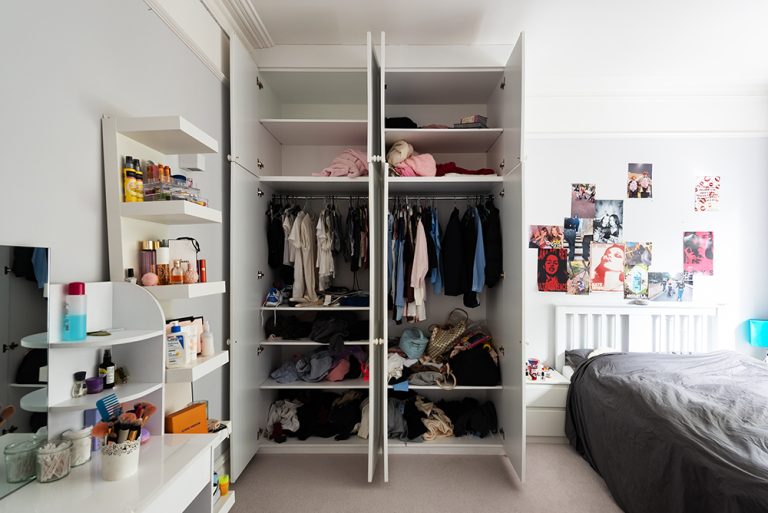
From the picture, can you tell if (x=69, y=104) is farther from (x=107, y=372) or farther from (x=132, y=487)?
(x=132, y=487)

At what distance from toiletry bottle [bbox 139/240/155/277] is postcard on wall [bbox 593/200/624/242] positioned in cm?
326

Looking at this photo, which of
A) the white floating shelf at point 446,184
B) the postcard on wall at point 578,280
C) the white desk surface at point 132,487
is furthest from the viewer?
the postcard on wall at point 578,280

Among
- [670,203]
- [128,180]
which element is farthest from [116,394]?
[670,203]

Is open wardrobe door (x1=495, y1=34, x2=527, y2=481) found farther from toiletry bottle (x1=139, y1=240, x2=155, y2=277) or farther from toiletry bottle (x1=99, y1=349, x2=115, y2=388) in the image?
toiletry bottle (x1=99, y1=349, x2=115, y2=388)

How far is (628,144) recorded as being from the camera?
3.18m

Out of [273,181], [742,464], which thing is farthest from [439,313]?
[742,464]

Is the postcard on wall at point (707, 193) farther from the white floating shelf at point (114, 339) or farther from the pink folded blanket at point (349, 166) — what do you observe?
the white floating shelf at point (114, 339)

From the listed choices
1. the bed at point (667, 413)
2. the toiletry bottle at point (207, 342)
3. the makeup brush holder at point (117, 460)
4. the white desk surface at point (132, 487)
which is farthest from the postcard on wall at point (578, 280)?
the makeup brush holder at point (117, 460)

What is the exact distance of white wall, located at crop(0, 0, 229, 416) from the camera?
1042 mm

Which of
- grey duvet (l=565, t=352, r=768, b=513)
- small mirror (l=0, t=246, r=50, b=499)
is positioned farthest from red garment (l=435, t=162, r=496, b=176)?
small mirror (l=0, t=246, r=50, b=499)

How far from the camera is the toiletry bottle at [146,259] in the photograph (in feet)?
4.73

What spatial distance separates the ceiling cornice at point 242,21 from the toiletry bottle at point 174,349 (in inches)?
69.9

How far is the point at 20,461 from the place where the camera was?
100 cm

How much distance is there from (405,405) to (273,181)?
6.31 ft
